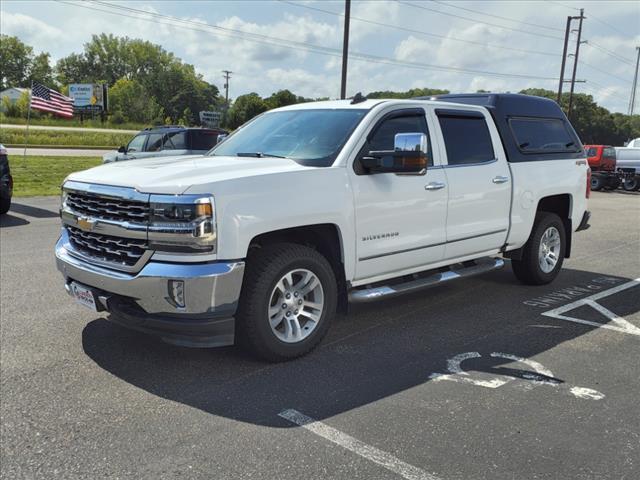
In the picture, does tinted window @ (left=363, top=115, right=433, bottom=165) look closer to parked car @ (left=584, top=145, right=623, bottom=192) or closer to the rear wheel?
parked car @ (left=584, top=145, right=623, bottom=192)

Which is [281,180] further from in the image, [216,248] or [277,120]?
[277,120]

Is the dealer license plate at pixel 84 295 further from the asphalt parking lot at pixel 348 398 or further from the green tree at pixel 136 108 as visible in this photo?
the green tree at pixel 136 108

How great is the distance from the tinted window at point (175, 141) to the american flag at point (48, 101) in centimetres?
891

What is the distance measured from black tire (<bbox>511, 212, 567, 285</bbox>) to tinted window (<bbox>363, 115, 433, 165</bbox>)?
205cm

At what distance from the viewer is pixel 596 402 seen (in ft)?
12.5

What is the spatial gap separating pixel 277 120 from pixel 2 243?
5435 mm

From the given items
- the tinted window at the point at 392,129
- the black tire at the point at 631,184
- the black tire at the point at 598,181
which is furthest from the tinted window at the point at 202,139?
the black tire at the point at 631,184

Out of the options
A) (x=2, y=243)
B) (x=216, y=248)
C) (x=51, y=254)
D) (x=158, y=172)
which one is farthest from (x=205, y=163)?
(x=2, y=243)

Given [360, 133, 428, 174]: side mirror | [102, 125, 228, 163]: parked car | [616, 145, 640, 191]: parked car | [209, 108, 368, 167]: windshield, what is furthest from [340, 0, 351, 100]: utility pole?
[360, 133, 428, 174]: side mirror

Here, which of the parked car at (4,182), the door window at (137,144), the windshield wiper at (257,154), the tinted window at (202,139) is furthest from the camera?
the door window at (137,144)

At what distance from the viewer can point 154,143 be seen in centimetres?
1567

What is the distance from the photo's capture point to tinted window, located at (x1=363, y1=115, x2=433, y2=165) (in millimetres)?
4887

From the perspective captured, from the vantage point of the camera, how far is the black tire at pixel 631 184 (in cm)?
2567

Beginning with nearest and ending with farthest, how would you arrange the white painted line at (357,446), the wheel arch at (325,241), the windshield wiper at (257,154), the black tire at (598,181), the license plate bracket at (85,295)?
the white painted line at (357,446) < the license plate bracket at (85,295) < the wheel arch at (325,241) < the windshield wiper at (257,154) < the black tire at (598,181)
